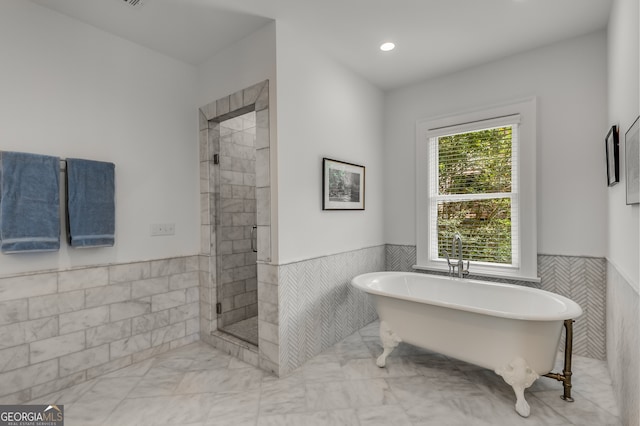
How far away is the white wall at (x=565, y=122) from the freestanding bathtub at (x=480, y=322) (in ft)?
2.36

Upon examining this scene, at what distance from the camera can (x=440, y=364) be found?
254cm

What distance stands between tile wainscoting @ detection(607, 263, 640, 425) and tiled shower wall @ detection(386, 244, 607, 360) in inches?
5.9

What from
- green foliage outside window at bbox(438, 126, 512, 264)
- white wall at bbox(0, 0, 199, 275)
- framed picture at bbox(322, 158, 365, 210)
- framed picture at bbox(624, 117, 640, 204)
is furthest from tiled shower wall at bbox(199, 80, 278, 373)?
framed picture at bbox(624, 117, 640, 204)

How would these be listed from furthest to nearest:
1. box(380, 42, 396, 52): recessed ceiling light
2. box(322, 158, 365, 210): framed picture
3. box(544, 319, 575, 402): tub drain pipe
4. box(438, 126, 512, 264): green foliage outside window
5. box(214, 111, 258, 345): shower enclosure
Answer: box(214, 111, 258, 345): shower enclosure
box(438, 126, 512, 264): green foliage outside window
box(322, 158, 365, 210): framed picture
box(380, 42, 396, 52): recessed ceiling light
box(544, 319, 575, 402): tub drain pipe

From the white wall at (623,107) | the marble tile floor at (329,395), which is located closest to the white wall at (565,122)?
the white wall at (623,107)

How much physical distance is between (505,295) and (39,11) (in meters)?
4.03

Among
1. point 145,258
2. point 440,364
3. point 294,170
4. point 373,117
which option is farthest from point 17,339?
point 373,117

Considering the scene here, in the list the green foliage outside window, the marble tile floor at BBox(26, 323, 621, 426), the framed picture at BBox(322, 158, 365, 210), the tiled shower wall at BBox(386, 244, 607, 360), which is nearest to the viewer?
the marble tile floor at BBox(26, 323, 621, 426)

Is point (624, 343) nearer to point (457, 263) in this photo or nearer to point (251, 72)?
point (457, 263)

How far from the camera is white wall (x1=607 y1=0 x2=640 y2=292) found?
1.53 m

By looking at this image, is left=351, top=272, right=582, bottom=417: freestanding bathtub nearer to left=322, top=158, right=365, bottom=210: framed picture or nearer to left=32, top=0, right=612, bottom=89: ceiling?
left=322, top=158, right=365, bottom=210: framed picture

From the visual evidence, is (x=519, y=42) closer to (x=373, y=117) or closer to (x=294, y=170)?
(x=373, y=117)

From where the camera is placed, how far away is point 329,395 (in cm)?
213

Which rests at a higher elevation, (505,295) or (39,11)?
(39,11)
